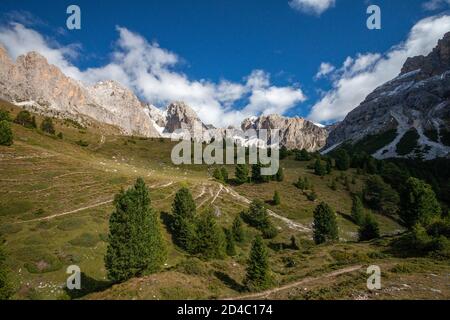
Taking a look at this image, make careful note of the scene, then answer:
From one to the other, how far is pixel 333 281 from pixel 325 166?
10103cm

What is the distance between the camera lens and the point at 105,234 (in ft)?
187

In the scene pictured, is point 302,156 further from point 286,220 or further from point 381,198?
point 286,220

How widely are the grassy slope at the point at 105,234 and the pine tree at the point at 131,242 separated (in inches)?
114

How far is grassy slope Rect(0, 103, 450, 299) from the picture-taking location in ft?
102

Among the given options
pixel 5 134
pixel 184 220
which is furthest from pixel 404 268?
pixel 5 134

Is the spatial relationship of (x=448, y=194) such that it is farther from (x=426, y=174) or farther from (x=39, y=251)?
(x=39, y=251)

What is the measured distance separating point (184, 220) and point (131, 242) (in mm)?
25133

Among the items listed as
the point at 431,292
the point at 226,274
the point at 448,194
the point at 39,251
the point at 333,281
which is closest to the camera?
the point at 431,292

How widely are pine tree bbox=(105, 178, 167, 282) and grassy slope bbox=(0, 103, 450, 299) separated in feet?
9.47

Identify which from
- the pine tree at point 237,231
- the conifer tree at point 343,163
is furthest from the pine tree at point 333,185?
the pine tree at point 237,231

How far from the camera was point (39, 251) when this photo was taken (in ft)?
159

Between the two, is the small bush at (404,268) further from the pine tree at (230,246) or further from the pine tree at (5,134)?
the pine tree at (5,134)

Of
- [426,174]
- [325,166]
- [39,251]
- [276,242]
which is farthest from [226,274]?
[426,174]

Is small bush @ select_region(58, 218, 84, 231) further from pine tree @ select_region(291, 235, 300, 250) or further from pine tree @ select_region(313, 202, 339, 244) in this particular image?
pine tree @ select_region(313, 202, 339, 244)
